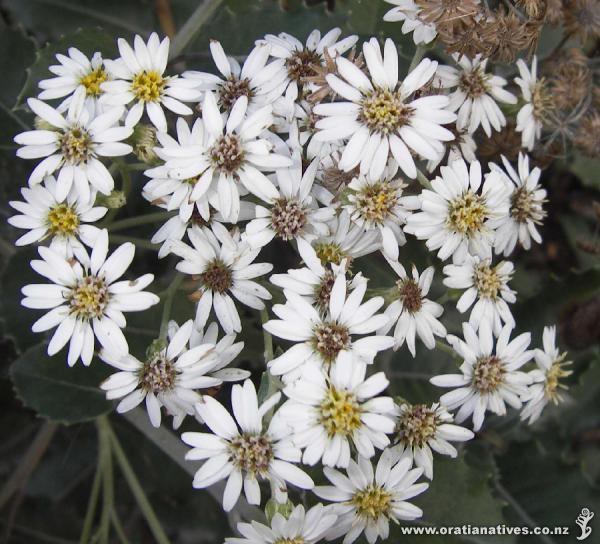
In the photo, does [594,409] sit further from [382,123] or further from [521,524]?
[382,123]

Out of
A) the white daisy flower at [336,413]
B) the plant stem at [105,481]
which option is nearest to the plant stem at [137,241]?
the white daisy flower at [336,413]

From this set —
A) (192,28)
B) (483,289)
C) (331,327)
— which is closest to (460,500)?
(483,289)

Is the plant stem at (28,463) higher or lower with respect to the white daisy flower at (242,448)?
higher

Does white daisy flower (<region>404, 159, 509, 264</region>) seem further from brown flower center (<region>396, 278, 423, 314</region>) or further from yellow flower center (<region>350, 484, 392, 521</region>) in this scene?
yellow flower center (<region>350, 484, 392, 521</region>)

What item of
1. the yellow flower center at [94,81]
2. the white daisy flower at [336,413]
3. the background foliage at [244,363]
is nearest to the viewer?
the white daisy flower at [336,413]

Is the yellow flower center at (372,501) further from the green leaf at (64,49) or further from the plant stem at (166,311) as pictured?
the green leaf at (64,49)

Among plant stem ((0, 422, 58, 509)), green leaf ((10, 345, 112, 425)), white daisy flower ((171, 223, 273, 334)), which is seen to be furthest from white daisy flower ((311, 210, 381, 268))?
plant stem ((0, 422, 58, 509))
